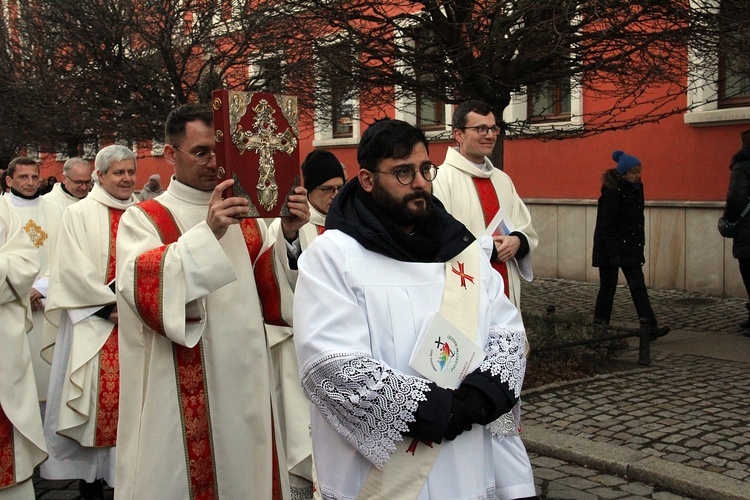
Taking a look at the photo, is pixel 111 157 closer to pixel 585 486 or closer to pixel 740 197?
pixel 585 486

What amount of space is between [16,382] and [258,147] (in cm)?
A: 253

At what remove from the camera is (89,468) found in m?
5.87

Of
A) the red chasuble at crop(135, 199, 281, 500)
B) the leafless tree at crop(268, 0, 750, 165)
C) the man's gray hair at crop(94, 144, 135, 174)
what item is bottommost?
the red chasuble at crop(135, 199, 281, 500)

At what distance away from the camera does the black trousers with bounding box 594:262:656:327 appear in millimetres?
9504

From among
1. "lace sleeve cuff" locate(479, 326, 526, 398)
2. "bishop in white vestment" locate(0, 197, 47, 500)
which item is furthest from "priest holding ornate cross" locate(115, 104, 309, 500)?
"bishop in white vestment" locate(0, 197, 47, 500)

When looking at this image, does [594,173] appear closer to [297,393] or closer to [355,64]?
[355,64]

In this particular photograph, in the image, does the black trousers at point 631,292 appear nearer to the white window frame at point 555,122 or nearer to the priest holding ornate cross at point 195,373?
the white window frame at point 555,122

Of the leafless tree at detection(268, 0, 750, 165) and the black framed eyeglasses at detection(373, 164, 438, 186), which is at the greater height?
the leafless tree at detection(268, 0, 750, 165)

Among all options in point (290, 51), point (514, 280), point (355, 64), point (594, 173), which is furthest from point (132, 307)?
point (594, 173)

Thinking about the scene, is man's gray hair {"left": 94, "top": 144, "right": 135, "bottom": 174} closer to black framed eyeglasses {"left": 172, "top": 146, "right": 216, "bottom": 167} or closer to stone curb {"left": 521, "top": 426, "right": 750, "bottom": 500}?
black framed eyeglasses {"left": 172, "top": 146, "right": 216, "bottom": 167}

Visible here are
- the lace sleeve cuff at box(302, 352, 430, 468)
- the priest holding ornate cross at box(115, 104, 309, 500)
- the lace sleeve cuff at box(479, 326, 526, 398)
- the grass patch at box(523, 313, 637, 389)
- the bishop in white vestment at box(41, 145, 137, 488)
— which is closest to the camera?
the lace sleeve cuff at box(302, 352, 430, 468)

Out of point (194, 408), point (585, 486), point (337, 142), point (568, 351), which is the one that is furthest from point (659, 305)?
point (194, 408)

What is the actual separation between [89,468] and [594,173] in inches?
405

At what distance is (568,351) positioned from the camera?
27.6 feet
